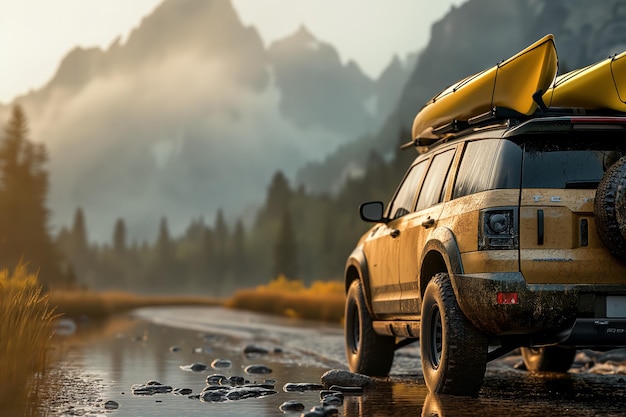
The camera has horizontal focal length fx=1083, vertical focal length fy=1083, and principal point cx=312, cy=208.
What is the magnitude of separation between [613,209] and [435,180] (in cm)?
234

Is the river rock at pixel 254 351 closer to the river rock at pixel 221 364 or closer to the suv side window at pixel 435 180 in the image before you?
the river rock at pixel 221 364

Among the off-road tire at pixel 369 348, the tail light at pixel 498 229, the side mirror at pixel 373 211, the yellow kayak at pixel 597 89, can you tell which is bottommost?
the off-road tire at pixel 369 348

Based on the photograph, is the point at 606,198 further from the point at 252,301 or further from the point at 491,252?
the point at 252,301

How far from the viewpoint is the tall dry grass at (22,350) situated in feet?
26.8

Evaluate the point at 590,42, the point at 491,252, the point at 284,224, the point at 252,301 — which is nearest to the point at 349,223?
the point at 284,224

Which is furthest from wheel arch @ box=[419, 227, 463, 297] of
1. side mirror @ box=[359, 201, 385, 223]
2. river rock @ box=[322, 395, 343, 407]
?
side mirror @ box=[359, 201, 385, 223]

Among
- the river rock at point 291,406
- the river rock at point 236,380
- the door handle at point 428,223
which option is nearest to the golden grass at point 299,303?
the river rock at point 236,380

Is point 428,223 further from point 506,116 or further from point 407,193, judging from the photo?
point 407,193

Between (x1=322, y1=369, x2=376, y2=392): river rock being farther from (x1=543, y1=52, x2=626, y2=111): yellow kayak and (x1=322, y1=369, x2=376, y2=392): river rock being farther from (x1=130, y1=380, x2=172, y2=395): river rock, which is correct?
(x1=543, y1=52, x2=626, y2=111): yellow kayak

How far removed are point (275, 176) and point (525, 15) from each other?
49.6 meters

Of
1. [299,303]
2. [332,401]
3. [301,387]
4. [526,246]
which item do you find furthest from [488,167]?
[299,303]

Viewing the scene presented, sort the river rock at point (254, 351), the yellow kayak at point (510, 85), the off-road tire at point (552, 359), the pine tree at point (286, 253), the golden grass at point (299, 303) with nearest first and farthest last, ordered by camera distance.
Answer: the yellow kayak at point (510, 85) < the off-road tire at point (552, 359) < the river rock at point (254, 351) < the golden grass at point (299, 303) < the pine tree at point (286, 253)

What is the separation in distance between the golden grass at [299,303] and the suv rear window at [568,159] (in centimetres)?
2239

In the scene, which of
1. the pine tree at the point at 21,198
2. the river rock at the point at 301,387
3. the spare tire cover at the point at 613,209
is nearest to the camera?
the spare tire cover at the point at 613,209
